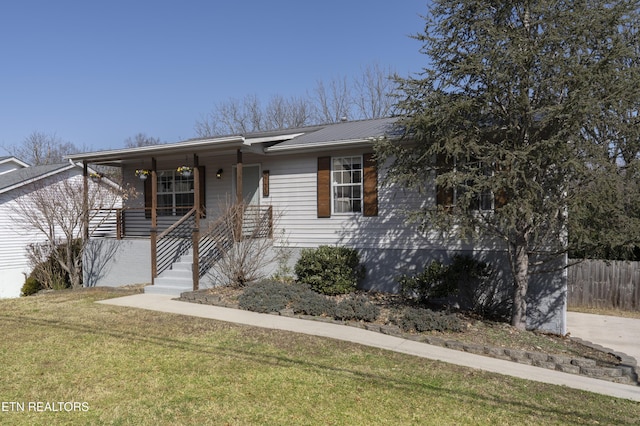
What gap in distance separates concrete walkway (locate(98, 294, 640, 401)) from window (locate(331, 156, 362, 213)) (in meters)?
3.62

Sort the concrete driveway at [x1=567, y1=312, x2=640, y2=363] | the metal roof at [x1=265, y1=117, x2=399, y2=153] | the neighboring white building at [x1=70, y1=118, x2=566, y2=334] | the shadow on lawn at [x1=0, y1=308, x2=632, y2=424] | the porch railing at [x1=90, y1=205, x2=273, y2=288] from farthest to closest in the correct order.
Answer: the porch railing at [x1=90, y1=205, x2=273, y2=288] < the metal roof at [x1=265, y1=117, x2=399, y2=153] < the neighboring white building at [x1=70, y1=118, x2=566, y2=334] < the concrete driveway at [x1=567, y1=312, x2=640, y2=363] < the shadow on lawn at [x1=0, y1=308, x2=632, y2=424]

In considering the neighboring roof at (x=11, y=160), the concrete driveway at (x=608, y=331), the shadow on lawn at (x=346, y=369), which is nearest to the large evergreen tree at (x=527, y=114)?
the concrete driveway at (x=608, y=331)

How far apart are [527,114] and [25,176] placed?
19.5 meters

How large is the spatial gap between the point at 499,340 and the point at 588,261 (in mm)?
6243

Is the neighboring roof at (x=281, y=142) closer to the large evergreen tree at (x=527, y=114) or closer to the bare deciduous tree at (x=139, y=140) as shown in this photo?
the large evergreen tree at (x=527, y=114)

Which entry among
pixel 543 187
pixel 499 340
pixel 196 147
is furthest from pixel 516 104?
pixel 196 147

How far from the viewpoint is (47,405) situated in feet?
14.3

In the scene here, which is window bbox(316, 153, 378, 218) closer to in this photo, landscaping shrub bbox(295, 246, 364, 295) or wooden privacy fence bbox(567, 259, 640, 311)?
landscaping shrub bbox(295, 246, 364, 295)

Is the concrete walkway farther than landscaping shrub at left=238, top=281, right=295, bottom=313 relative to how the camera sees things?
No

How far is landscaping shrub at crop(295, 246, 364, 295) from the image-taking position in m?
9.88

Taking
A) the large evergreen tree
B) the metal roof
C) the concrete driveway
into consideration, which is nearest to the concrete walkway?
the large evergreen tree

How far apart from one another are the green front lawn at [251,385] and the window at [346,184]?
4600mm

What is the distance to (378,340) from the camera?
22.7 ft

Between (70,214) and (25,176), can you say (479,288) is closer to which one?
(70,214)
